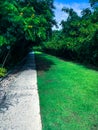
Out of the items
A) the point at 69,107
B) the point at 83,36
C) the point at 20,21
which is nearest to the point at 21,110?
the point at 69,107

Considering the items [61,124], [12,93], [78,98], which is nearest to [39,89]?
[12,93]

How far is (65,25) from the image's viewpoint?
47125 millimetres

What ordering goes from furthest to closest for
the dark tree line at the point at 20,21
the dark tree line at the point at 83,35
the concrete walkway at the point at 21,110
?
1. the dark tree line at the point at 83,35
2. the dark tree line at the point at 20,21
3. the concrete walkway at the point at 21,110

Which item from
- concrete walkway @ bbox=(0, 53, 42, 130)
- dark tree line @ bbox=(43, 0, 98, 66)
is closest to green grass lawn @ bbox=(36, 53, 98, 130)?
concrete walkway @ bbox=(0, 53, 42, 130)

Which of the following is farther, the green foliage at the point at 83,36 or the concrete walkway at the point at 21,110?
the green foliage at the point at 83,36

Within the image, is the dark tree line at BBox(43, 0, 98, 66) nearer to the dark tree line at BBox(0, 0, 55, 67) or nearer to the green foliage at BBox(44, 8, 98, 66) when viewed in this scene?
the green foliage at BBox(44, 8, 98, 66)

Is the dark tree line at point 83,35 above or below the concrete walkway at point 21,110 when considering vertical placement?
above

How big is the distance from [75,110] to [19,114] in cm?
191

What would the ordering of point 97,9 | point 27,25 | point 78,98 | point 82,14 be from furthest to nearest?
point 82,14, point 97,9, point 27,25, point 78,98

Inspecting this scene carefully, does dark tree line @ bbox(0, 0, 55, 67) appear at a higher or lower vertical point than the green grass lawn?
higher

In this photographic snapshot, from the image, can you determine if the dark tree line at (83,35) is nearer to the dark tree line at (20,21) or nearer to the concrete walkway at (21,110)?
the dark tree line at (20,21)

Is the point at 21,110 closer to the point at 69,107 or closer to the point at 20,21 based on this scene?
the point at 69,107

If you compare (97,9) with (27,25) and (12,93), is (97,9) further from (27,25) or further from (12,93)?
(12,93)

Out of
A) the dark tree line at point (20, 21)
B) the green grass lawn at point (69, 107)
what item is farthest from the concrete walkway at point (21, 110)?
the dark tree line at point (20, 21)
